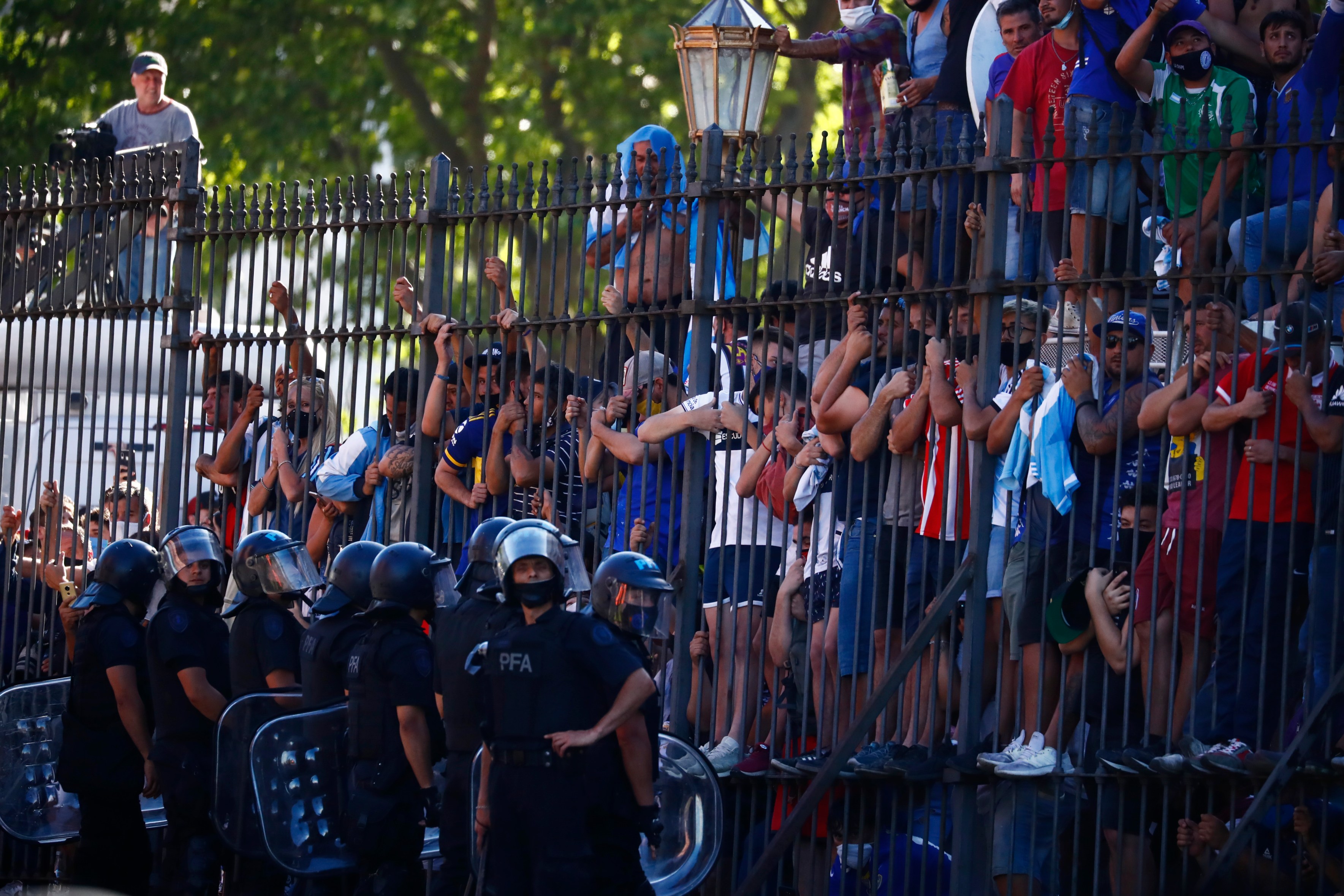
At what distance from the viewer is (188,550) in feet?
33.9

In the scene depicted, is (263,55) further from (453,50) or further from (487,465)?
(487,465)

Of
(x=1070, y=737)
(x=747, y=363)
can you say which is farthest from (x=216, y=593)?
(x=1070, y=737)

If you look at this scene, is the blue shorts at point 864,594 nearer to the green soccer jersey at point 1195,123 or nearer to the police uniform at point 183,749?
the green soccer jersey at point 1195,123

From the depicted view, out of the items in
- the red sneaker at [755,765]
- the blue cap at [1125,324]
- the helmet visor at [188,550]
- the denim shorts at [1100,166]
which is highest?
the denim shorts at [1100,166]

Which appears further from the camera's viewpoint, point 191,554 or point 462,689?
point 191,554

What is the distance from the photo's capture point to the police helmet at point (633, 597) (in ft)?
27.3

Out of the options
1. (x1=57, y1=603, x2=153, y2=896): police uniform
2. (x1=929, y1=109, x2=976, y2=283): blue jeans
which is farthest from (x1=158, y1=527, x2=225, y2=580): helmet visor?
(x1=929, y1=109, x2=976, y2=283): blue jeans

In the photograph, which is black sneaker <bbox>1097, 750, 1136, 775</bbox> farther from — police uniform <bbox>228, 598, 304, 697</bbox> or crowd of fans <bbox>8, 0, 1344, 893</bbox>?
police uniform <bbox>228, 598, 304, 697</bbox>

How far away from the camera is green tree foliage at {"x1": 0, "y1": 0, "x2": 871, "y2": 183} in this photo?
27.1 m

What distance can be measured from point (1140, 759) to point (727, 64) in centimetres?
460

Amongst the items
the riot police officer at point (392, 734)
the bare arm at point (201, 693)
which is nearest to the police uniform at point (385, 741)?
the riot police officer at point (392, 734)

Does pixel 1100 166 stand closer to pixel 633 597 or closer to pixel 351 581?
pixel 633 597

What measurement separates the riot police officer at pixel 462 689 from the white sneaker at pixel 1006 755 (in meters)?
2.05

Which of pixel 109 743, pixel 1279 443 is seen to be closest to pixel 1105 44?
pixel 1279 443
